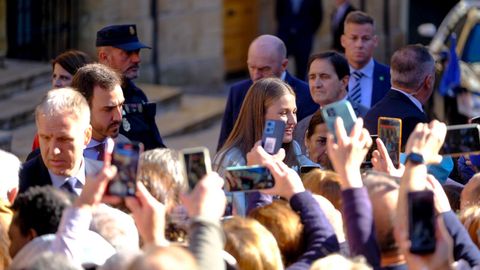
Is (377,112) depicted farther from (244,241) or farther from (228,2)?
(228,2)

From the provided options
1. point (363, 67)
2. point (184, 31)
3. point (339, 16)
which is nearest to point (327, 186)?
point (363, 67)

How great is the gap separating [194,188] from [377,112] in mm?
3798

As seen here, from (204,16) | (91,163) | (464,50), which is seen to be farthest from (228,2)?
(91,163)

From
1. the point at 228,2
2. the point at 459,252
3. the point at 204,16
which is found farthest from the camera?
the point at 228,2

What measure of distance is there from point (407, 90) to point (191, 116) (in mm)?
6171

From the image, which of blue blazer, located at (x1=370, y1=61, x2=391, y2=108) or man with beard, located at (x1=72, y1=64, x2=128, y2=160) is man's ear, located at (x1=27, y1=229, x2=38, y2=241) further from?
blue blazer, located at (x1=370, y1=61, x2=391, y2=108)

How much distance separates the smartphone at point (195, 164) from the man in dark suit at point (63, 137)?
1.44 meters

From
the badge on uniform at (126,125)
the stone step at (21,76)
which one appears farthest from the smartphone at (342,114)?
the stone step at (21,76)

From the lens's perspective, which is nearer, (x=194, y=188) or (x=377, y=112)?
(x=194, y=188)

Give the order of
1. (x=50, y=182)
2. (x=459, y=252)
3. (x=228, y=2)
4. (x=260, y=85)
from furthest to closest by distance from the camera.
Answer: (x=228, y=2)
(x=260, y=85)
(x=50, y=182)
(x=459, y=252)

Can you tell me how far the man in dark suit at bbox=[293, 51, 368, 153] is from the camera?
10047 millimetres

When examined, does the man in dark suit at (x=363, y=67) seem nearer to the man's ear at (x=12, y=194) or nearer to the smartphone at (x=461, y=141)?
the smartphone at (x=461, y=141)

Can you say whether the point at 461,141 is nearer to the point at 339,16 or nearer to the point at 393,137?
the point at 393,137

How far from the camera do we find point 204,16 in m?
17.5
